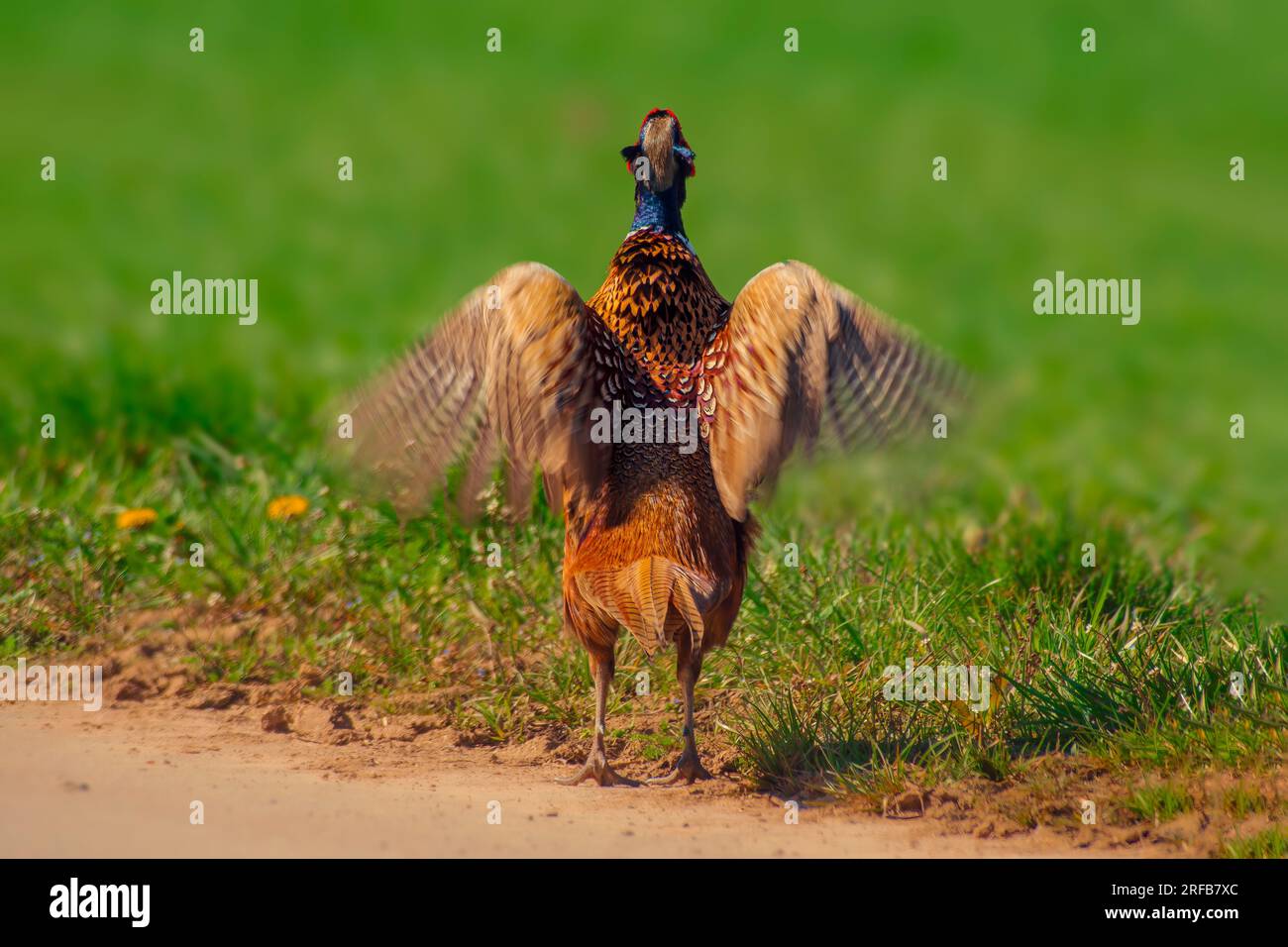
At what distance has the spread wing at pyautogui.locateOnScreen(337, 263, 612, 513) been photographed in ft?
16.5

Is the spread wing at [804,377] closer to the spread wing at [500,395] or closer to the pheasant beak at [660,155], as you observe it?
the spread wing at [500,395]

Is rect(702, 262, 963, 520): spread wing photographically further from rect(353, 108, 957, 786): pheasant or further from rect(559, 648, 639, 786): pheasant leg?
rect(559, 648, 639, 786): pheasant leg

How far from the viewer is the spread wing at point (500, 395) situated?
198 inches

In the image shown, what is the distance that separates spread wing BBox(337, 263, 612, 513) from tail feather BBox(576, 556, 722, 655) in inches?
15.5

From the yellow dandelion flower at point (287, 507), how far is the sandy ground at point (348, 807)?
1327 mm

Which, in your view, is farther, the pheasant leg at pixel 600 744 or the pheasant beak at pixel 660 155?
the pheasant beak at pixel 660 155

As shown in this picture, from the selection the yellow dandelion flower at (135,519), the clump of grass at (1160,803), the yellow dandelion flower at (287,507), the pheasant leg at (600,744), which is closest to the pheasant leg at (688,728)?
the pheasant leg at (600,744)

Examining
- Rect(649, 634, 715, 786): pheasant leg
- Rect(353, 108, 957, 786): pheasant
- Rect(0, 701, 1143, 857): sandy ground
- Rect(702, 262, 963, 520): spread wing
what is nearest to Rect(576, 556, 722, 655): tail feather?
Rect(353, 108, 957, 786): pheasant

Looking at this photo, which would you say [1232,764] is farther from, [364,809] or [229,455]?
[229,455]

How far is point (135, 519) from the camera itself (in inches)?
264

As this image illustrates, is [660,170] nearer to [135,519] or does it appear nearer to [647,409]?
[647,409]

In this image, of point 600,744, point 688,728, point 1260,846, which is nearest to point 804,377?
point 688,728

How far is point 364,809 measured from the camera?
4691 mm

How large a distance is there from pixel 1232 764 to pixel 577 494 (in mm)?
2132
